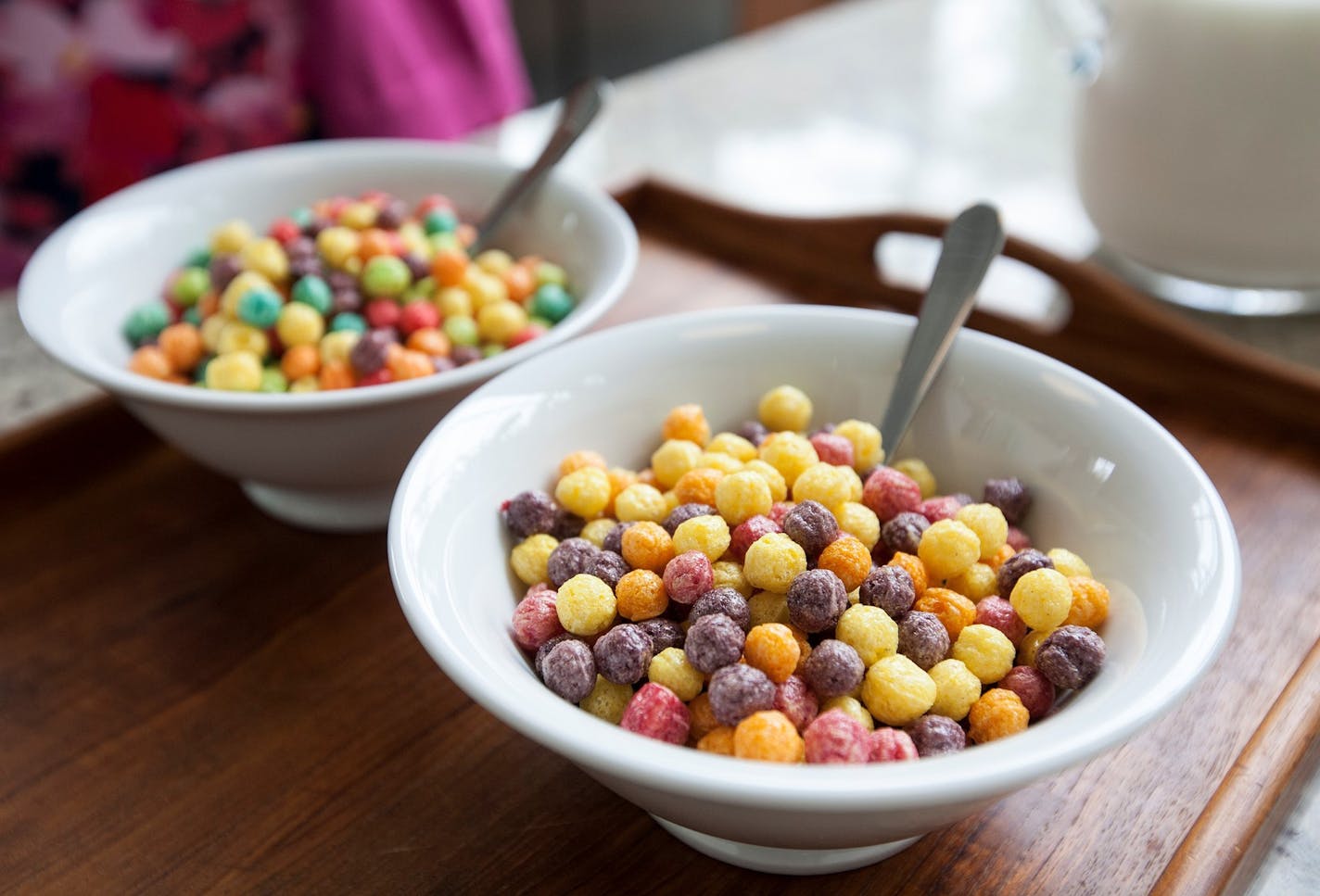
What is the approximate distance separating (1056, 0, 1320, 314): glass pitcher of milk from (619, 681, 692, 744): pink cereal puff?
65 cm

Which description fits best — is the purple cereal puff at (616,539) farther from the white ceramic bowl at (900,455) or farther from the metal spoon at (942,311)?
the metal spoon at (942,311)

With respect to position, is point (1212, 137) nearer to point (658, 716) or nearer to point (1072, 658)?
point (1072, 658)

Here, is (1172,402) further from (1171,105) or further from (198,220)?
(198,220)

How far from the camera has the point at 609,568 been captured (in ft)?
2.02

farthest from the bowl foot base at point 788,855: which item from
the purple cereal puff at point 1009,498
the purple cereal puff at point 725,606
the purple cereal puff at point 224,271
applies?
the purple cereal puff at point 224,271

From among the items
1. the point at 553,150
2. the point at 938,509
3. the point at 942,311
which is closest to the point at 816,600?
the point at 938,509

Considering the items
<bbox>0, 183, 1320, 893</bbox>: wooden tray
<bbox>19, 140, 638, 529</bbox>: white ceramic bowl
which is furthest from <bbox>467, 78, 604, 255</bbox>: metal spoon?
<bbox>0, 183, 1320, 893</bbox>: wooden tray

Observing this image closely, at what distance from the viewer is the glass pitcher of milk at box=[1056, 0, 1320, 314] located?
836 mm

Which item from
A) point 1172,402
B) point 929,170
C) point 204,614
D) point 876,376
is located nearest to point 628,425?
point 876,376

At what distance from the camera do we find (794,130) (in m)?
1.50

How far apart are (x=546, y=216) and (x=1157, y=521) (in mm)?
590

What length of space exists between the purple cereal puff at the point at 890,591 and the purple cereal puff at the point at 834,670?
40 millimetres

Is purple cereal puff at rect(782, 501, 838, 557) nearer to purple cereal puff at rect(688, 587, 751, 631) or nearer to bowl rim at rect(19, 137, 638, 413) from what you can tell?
purple cereal puff at rect(688, 587, 751, 631)

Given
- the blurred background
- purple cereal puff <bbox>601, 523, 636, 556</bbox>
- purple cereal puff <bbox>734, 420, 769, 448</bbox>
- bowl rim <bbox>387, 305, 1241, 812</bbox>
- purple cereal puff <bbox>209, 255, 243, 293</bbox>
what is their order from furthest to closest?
the blurred background < purple cereal puff <bbox>209, 255, 243, 293</bbox> < purple cereal puff <bbox>734, 420, 769, 448</bbox> < purple cereal puff <bbox>601, 523, 636, 556</bbox> < bowl rim <bbox>387, 305, 1241, 812</bbox>
